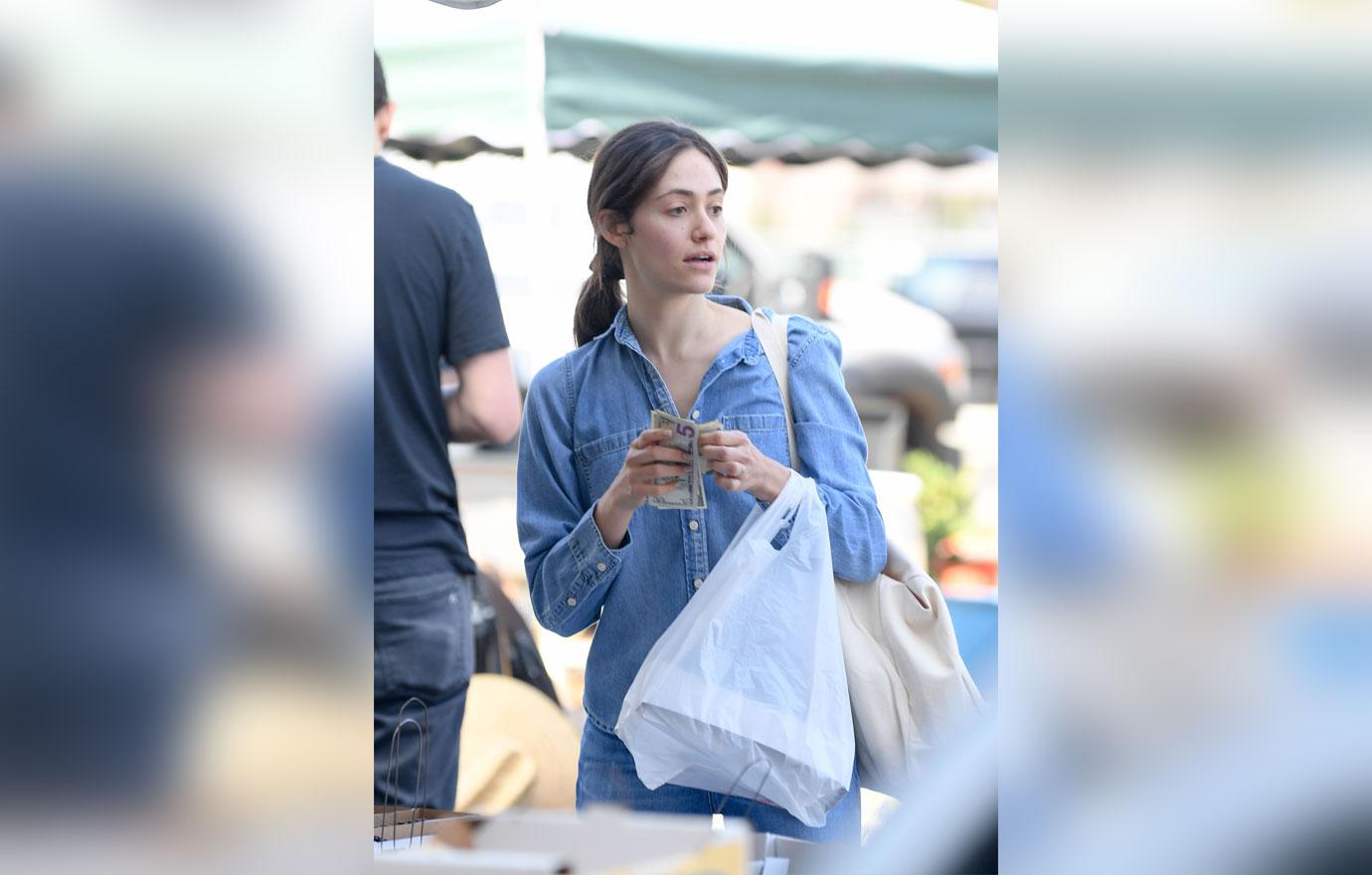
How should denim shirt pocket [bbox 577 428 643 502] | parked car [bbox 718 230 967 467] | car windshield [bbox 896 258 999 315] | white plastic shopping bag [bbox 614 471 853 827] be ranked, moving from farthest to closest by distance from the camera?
car windshield [bbox 896 258 999 315], parked car [bbox 718 230 967 467], denim shirt pocket [bbox 577 428 643 502], white plastic shopping bag [bbox 614 471 853 827]

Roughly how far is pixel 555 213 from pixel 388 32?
65 cm

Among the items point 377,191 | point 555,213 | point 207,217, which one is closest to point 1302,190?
point 207,217

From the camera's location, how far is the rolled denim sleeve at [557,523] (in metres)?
1.82

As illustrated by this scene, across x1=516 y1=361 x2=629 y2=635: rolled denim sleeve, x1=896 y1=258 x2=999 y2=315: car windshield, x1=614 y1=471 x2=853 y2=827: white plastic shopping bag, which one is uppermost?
x1=896 y1=258 x2=999 y2=315: car windshield

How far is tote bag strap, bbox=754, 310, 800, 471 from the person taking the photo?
6.07ft

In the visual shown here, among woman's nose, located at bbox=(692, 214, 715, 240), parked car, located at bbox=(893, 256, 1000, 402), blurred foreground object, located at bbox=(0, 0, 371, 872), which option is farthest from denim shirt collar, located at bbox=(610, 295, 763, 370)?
parked car, located at bbox=(893, 256, 1000, 402)

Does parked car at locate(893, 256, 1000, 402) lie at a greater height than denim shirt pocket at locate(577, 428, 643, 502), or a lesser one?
greater

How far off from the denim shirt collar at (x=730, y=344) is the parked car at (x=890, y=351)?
4071 mm

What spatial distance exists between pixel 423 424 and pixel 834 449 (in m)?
0.93

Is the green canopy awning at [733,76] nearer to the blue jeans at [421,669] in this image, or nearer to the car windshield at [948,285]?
the blue jeans at [421,669]

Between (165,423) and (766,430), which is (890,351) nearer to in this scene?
(766,430)

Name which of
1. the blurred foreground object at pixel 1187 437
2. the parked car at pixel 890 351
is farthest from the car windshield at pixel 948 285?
the blurred foreground object at pixel 1187 437

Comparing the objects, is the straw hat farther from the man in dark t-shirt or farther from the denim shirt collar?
the denim shirt collar

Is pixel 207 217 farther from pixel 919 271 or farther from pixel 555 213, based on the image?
pixel 919 271
